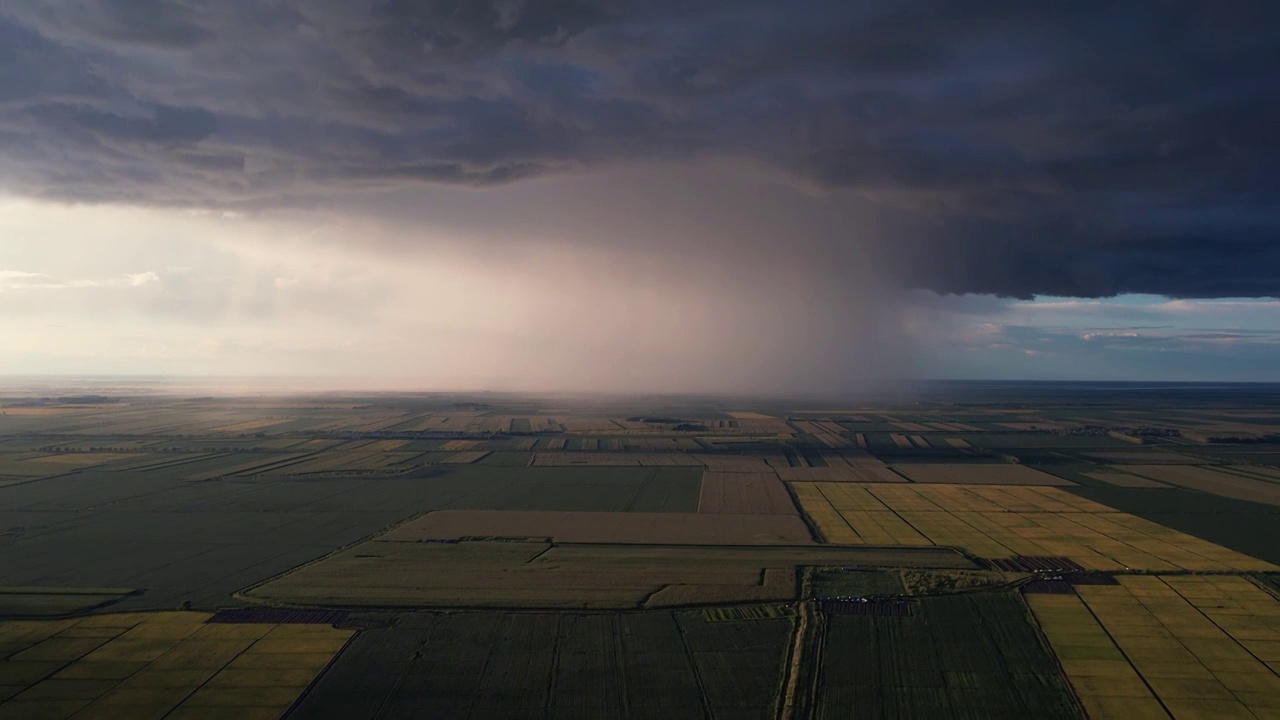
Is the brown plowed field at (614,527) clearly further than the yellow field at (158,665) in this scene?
Yes

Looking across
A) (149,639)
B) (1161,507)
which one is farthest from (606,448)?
(149,639)

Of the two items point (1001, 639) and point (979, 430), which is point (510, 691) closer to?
point (1001, 639)

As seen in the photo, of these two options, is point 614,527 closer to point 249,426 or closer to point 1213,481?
point 1213,481

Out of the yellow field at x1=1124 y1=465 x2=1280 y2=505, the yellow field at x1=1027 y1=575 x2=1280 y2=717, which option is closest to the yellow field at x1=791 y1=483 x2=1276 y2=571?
the yellow field at x1=1027 y1=575 x2=1280 y2=717

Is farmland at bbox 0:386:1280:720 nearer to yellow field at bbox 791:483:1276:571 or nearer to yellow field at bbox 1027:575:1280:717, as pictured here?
yellow field at bbox 1027:575:1280:717

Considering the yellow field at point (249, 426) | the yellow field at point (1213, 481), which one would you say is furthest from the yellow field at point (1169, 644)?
the yellow field at point (249, 426)

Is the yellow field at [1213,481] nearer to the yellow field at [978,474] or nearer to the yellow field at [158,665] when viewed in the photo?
the yellow field at [978,474]

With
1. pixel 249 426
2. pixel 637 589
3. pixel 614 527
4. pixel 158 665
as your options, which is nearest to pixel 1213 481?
pixel 614 527
